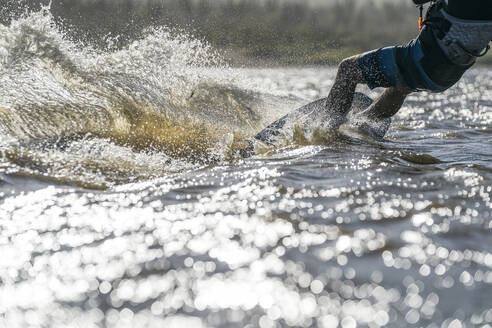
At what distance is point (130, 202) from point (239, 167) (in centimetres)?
119

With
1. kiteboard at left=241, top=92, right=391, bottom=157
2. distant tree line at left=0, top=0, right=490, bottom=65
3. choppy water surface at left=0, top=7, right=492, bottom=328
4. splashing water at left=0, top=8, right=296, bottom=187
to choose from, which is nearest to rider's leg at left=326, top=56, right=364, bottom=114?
kiteboard at left=241, top=92, right=391, bottom=157

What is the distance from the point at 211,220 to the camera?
259cm

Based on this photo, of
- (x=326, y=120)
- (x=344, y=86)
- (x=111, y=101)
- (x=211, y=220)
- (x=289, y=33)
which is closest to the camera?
A: (x=211, y=220)

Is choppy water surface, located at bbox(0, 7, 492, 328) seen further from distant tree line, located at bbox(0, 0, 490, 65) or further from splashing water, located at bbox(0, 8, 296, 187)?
distant tree line, located at bbox(0, 0, 490, 65)

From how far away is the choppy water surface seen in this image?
1.76m

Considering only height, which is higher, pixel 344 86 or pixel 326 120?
pixel 344 86

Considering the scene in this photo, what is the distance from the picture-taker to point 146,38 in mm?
6457

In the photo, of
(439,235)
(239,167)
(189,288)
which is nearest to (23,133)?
(239,167)

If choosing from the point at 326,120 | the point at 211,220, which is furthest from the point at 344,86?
the point at 211,220

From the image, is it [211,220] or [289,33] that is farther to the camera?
[289,33]

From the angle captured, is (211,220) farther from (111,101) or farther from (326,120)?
(111,101)

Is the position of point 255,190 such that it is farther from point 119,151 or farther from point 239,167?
point 119,151

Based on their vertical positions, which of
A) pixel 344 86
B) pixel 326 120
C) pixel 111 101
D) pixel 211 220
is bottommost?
pixel 211 220

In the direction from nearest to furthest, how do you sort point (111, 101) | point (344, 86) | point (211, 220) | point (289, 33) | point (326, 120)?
point (211, 220) < point (344, 86) < point (326, 120) < point (111, 101) < point (289, 33)
